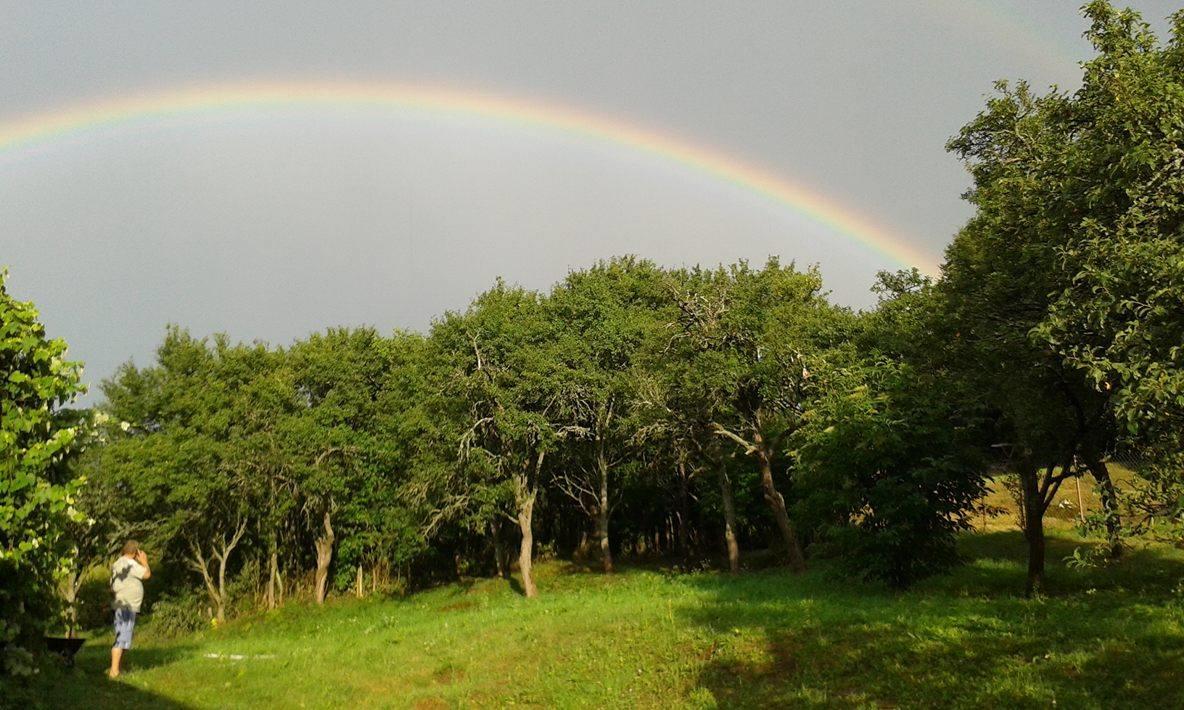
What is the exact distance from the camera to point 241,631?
120ft

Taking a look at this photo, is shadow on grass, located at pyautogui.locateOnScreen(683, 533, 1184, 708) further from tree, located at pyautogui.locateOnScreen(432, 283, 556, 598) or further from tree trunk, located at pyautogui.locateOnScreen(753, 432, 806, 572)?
tree, located at pyautogui.locateOnScreen(432, 283, 556, 598)

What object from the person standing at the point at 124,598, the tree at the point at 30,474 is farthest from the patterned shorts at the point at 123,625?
the tree at the point at 30,474

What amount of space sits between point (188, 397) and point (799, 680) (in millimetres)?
42375

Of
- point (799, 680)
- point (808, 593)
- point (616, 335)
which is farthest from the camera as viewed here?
point (616, 335)

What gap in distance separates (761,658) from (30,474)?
41.7ft

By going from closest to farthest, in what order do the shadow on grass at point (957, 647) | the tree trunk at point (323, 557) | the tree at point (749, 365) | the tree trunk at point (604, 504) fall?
1. the shadow on grass at point (957, 647)
2. the tree at point (749, 365)
3. the tree trunk at point (604, 504)
4. the tree trunk at point (323, 557)

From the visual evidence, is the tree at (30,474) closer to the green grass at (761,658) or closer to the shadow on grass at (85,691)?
the shadow on grass at (85,691)

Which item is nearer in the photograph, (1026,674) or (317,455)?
(1026,674)

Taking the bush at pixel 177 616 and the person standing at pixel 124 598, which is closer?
the person standing at pixel 124 598

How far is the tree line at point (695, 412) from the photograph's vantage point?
37.6 ft

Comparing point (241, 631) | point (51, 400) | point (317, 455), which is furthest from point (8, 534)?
point (317, 455)

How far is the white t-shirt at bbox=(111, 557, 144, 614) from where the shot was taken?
46.5 feet

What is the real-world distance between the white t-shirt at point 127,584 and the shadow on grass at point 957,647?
11418 millimetres

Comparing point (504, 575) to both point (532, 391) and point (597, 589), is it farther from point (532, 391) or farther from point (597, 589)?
point (532, 391)
